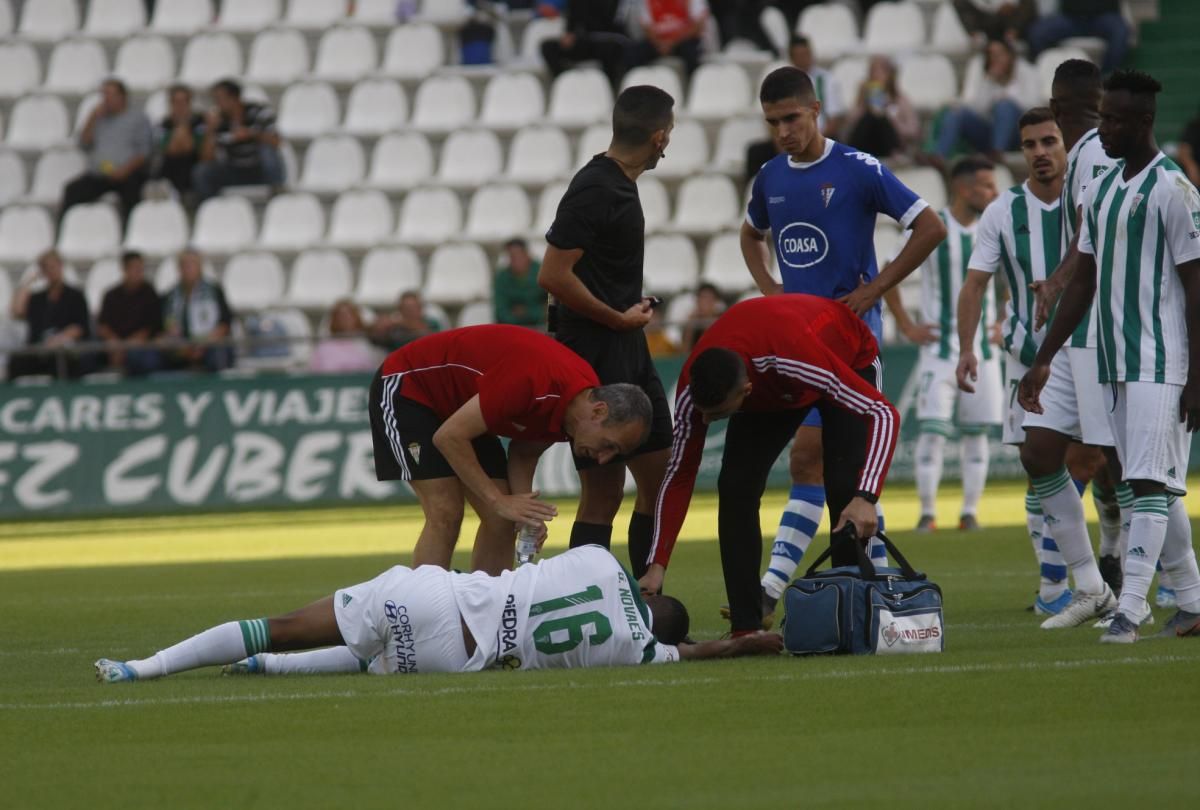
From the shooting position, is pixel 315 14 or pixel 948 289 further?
pixel 315 14

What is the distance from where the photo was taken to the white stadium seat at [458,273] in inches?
966

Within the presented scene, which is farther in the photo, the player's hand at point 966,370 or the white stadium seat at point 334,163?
the white stadium seat at point 334,163

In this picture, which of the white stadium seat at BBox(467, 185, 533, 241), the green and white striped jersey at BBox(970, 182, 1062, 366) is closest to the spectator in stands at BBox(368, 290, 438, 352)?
the white stadium seat at BBox(467, 185, 533, 241)

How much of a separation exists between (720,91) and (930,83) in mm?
2759

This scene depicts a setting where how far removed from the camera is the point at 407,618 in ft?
25.0

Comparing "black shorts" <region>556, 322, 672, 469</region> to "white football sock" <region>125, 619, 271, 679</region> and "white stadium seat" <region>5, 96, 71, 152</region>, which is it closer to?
"white football sock" <region>125, 619, 271, 679</region>

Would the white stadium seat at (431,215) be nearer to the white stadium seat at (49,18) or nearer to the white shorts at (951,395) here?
the white stadium seat at (49,18)

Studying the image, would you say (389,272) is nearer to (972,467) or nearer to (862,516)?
(972,467)

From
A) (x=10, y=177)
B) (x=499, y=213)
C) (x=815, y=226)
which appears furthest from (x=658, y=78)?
(x=815, y=226)

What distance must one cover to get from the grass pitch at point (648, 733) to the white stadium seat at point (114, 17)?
869 inches

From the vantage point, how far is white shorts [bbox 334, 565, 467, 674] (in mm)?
7535

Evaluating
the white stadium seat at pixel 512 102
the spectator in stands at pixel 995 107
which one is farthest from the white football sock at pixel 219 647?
the white stadium seat at pixel 512 102

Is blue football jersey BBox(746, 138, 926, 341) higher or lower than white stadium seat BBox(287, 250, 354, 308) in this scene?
higher

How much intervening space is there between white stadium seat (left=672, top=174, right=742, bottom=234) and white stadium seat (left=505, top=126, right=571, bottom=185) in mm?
2004
